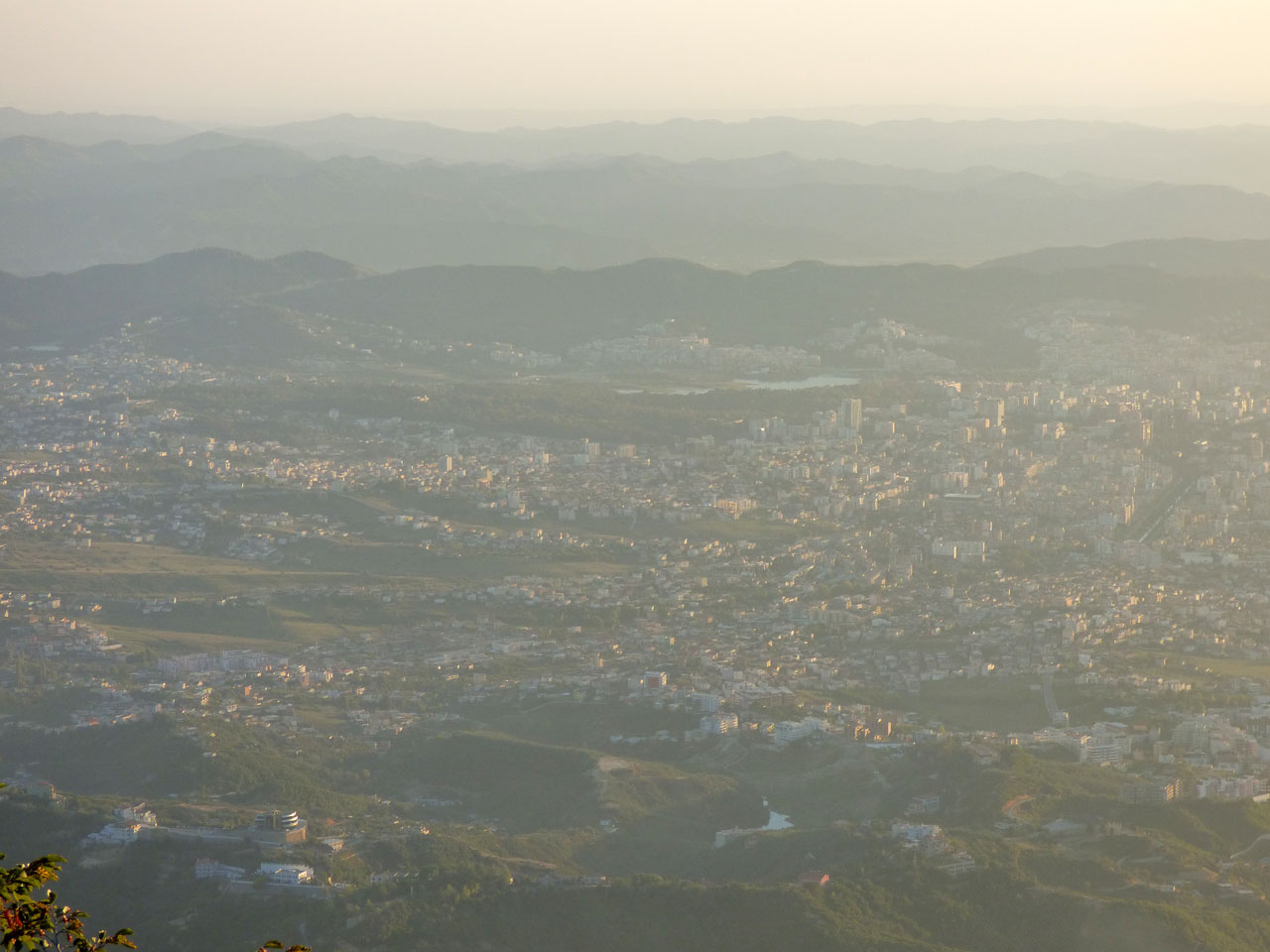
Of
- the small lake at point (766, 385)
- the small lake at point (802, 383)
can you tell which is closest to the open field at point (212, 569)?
the small lake at point (766, 385)

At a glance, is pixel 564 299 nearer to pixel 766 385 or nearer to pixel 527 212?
pixel 766 385

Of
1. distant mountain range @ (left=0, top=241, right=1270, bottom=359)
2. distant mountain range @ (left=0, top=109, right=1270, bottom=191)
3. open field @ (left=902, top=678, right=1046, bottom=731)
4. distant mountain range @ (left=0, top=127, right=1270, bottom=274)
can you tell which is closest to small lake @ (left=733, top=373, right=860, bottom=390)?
distant mountain range @ (left=0, top=241, right=1270, bottom=359)

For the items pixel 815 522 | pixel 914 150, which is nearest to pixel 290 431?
pixel 815 522

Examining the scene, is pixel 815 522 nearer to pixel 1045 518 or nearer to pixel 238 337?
pixel 1045 518

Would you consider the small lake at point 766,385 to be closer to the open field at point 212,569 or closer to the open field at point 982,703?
the open field at point 212,569

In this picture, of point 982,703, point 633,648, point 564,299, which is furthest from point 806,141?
point 982,703

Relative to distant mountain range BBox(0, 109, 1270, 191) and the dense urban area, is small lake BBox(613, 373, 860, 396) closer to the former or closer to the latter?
the dense urban area
